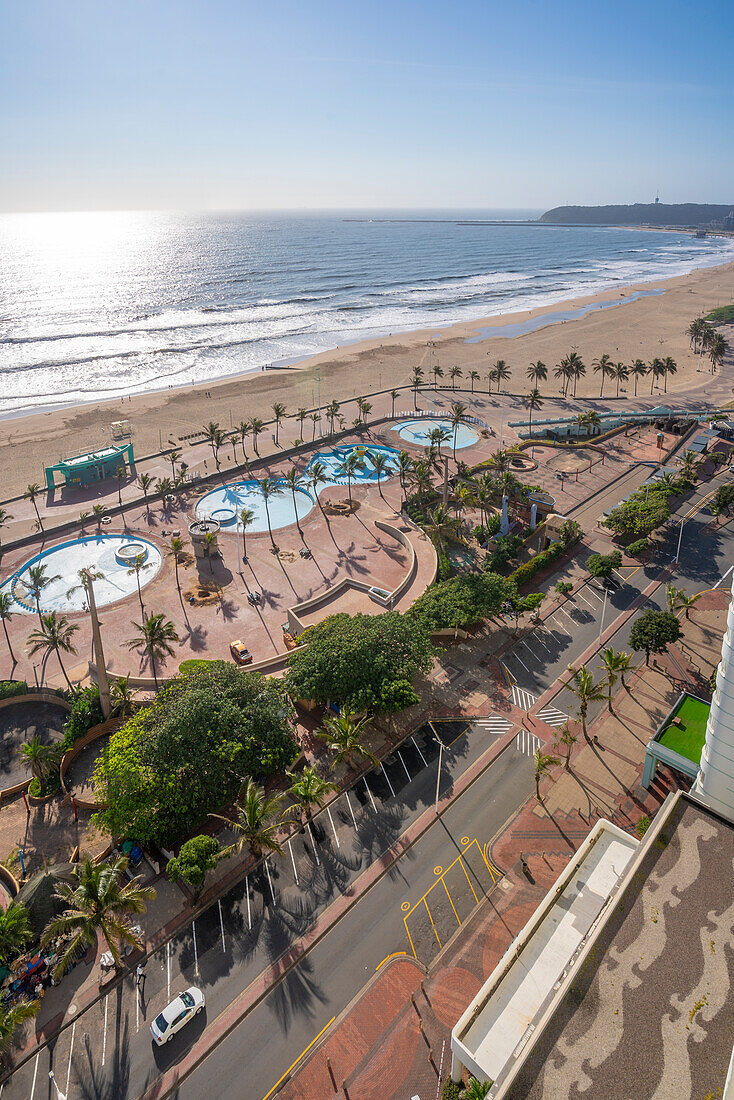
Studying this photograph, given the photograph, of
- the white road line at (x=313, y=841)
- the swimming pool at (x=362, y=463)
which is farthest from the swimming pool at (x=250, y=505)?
the white road line at (x=313, y=841)

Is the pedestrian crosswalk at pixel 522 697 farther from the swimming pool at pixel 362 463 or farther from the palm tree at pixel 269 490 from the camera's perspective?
the swimming pool at pixel 362 463

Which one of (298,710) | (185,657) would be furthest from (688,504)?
(185,657)

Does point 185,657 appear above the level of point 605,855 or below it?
below

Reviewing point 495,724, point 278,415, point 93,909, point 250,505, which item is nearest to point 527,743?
point 495,724

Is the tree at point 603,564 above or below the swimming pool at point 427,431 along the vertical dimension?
below

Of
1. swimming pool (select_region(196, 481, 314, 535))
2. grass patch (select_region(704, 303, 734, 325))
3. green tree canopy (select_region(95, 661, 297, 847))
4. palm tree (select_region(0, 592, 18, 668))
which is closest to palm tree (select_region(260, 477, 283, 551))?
swimming pool (select_region(196, 481, 314, 535))

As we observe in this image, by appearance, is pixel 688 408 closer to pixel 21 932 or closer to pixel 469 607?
pixel 469 607

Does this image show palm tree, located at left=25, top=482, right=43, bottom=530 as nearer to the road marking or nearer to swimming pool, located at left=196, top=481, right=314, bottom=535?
swimming pool, located at left=196, top=481, right=314, bottom=535
